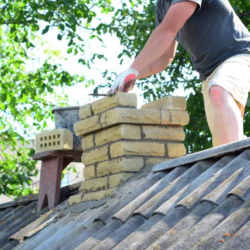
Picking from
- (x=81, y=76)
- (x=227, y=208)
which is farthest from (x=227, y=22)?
(x=81, y=76)

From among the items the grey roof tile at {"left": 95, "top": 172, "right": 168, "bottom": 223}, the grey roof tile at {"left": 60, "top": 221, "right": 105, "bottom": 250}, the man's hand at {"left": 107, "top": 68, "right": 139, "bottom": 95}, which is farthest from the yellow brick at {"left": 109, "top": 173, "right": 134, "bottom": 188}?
the grey roof tile at {"left": 60, "top": 221, "right": 105, "bottom": 250}

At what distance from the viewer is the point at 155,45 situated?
15.5 ft

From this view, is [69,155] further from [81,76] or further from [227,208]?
[81,76]

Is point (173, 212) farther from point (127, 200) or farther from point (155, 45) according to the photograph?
point (155, 45)

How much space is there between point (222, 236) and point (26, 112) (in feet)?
45.1

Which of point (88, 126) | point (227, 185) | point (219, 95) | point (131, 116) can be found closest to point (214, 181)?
point (227, 185)

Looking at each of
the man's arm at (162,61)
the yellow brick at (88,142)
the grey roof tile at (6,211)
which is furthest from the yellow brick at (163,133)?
the grey roof tile at (6,211)

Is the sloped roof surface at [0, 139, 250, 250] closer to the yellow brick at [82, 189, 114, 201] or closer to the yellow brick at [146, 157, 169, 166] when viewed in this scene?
the yellow brick at [82, 189, 114, 201]

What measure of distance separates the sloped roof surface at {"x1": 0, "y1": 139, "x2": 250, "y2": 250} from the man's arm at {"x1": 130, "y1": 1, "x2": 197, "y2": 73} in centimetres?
73

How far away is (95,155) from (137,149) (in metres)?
0.47

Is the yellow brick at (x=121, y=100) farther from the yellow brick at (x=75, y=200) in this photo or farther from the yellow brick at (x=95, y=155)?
the yellow brick at (x=75, y=200)

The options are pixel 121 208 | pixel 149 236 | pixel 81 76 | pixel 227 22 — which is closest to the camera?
pixel 149 236

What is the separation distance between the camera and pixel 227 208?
326 cm

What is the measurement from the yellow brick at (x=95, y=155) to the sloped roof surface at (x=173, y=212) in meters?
0.38
